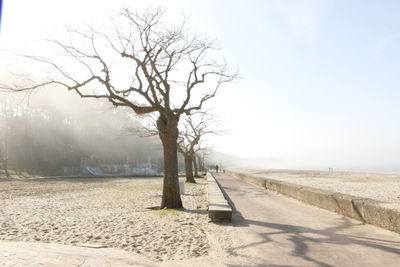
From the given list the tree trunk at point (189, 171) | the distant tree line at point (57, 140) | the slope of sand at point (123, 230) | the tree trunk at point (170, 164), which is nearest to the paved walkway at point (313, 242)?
the slope of sand at point (123, 230)

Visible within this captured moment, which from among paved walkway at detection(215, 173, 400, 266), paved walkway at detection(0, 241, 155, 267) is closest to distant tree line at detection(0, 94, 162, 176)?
paved walkway at detection(215, 173, 400, 266)

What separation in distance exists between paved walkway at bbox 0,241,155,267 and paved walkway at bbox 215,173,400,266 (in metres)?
1.84

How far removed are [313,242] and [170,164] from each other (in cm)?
611

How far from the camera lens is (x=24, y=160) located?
4634cm

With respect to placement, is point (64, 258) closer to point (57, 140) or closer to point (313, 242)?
point (313, 242)

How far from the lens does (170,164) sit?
10.5m

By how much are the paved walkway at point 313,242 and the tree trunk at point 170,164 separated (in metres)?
2.98

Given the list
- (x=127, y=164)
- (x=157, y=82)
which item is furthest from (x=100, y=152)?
(x=157, y=82)

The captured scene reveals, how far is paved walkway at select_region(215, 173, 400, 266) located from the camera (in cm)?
441

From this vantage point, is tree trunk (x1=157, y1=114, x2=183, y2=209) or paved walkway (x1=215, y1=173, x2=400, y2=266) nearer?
paved walkway (x1=215, y1=173, x2=400, y2=266)

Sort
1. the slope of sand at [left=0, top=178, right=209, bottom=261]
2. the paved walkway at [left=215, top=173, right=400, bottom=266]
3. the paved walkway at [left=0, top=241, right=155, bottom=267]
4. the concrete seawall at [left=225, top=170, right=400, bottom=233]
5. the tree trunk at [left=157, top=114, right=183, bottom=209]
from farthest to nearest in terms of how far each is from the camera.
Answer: the tree trunk at [left=157, top=114, right=183, bottom=209], the concrete seawall at [left=225, top=170, right=400, bottom=233], the slope of sand at [left=0, top=178, right=209, bottom=261], the paved walkway at [left=215, top=173, right=400, bottom=266], the paved walkway at [left=0, top=241, right=155, bottom=267]

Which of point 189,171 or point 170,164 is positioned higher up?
point 170,164

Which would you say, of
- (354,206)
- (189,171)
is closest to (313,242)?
(354,206)

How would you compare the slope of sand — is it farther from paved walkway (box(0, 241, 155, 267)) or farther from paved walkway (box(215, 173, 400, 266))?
paved walkway (box(215, 173, 400, 266))
